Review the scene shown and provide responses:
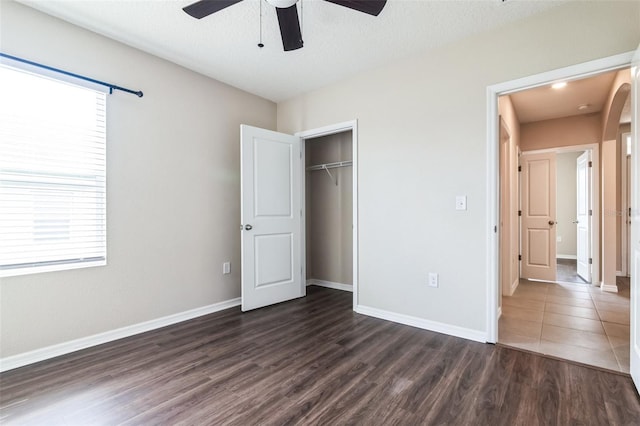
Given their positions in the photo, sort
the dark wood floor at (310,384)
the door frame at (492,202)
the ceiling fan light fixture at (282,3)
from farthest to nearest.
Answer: the door frame at (492,202)
the ceiling fan light fixture at (282,3)
the dark wood floor at (310,384)

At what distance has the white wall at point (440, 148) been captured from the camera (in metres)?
2.29

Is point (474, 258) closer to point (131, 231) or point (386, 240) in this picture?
point (386, 240)

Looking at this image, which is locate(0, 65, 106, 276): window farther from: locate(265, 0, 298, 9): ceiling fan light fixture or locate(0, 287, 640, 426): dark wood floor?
locate(265, 0, 298, 9): ceiling fan light fixture

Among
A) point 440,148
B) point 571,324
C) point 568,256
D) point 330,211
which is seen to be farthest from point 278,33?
point 568,256

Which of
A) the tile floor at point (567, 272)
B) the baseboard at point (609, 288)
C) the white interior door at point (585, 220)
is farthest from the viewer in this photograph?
the tile floor at point (567, 272)

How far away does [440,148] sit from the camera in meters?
2.84

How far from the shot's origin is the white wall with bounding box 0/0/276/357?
230 cm

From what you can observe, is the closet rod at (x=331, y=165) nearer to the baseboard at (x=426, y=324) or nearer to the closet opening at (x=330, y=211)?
the closet opening at (x=330, y=211)

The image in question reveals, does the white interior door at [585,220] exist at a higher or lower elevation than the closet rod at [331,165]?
lower

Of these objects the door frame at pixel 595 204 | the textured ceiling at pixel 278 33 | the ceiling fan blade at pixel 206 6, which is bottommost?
the door frame at pixel 595 204

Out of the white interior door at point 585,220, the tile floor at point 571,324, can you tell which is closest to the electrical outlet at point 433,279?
the tile floor at point 571,324

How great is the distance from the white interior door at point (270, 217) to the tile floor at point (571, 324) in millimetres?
2338

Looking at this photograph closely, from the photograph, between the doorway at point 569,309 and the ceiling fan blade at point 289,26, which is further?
the doorway at point 569,309

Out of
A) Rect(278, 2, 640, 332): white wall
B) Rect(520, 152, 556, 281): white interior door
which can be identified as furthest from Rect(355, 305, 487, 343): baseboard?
Rect(520, 152, 556, 281): white interior door
